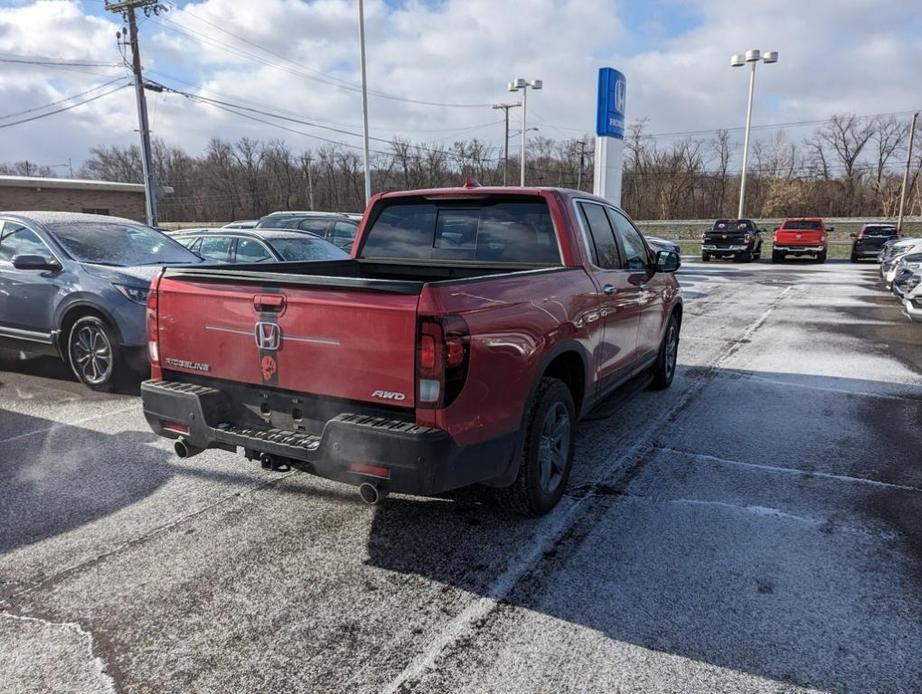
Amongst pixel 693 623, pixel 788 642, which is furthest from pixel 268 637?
pixel 788 642

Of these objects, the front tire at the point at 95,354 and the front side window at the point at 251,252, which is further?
the front side window at the point at 251,252

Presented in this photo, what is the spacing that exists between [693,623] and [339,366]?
1.99m

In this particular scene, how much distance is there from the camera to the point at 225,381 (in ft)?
11.3

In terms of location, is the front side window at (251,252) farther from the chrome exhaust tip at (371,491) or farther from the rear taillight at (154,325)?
the chrome exhaust tip at (371,491)

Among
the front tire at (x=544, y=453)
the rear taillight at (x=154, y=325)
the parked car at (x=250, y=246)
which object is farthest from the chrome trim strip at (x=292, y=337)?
the parked car at (x=250, y=246)

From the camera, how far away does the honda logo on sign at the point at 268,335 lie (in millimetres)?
3160

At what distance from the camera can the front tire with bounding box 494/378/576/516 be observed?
3457 millimetres

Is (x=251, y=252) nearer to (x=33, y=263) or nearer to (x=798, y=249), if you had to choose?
(x=33, y=263)

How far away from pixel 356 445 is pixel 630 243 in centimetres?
348

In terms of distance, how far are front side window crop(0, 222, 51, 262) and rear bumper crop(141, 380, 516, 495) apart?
460cm

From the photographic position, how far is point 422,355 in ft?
9.13

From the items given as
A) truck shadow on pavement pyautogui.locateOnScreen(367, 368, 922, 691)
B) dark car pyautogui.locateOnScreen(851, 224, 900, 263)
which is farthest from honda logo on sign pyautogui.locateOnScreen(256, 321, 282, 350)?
dark car pyautogui.locateOnScreen(851, 224, 900, 263)

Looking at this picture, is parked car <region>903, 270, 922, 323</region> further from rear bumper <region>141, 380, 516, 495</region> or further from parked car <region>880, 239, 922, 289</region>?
rear bumper <region>141, 380, 516, 495</region>

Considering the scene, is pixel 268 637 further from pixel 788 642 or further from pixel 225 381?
pixel 788 642
